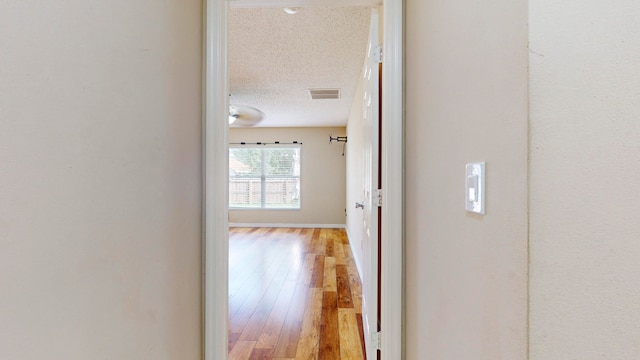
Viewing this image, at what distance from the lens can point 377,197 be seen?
5.43 feet

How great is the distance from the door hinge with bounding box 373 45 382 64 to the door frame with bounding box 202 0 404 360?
163 mm

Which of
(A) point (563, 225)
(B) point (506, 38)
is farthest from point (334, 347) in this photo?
(B) point (506, 38)

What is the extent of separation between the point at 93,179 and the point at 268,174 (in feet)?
21.7

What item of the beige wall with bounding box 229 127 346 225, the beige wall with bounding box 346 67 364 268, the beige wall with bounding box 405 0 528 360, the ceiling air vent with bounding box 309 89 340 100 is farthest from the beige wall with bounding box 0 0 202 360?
the beige wall with bounding box 229 127 346 225

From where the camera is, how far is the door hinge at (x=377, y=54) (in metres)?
1.64

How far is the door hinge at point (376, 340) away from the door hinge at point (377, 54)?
4.71 ft

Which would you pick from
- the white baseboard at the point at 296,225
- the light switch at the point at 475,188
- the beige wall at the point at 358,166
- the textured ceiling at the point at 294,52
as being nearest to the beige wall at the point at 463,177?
the light switch at the point at 475,188

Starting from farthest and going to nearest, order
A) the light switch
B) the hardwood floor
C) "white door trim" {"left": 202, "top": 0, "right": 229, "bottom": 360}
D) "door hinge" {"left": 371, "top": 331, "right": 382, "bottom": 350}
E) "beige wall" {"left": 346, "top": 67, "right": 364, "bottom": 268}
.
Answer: "beige wall" {"left": 346, "top": 67, "right": 364, "bottom": 268}, the hardwood floor, "door hinge" {"left": 371, "top": 331, "right": 382, "bottom": 350}, "white door trim" {"left": 202, "top": 0, "right": 229, "bottom": 360}, the light switch

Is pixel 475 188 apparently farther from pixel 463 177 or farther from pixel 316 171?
pixel 316 171

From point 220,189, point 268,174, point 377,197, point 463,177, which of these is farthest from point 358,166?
point 268,174

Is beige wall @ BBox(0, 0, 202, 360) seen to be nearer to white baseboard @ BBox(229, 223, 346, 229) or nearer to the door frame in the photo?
the door frame

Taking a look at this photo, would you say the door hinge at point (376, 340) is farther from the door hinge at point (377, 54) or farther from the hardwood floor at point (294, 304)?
the door hinge at point (377, 54)

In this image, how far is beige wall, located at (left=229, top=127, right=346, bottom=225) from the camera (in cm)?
722

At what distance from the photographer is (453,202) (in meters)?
0.90
